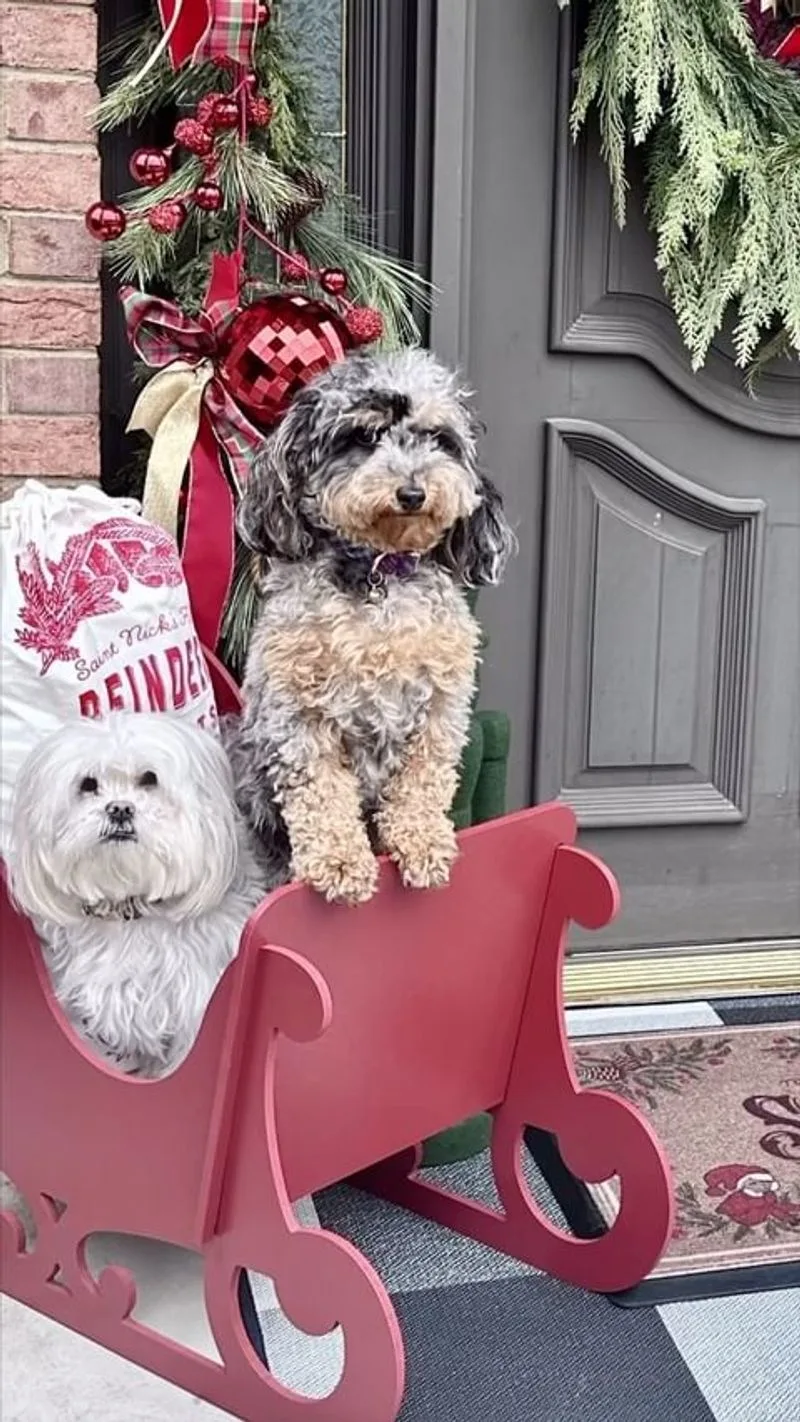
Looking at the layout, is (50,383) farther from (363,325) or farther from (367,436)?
(367,436)

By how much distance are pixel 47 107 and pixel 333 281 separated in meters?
0.43

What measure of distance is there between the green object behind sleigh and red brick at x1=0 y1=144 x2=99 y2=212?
33.9 inches

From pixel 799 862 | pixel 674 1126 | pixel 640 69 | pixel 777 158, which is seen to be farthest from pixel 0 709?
pixel 799 862

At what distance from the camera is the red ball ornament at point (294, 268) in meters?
1.81

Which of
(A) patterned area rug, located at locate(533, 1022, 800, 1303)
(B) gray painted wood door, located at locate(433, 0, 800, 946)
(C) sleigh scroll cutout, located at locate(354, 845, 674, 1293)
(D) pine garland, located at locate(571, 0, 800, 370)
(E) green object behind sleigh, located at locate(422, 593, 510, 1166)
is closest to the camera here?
(C) sleigh scroll cutout, located at locate(354, 845, 674, 1293)

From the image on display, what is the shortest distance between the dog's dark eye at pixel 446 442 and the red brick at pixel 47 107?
808 millimetres

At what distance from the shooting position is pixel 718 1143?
6.06 feet

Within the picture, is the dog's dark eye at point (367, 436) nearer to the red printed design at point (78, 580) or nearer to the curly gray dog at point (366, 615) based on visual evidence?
the curly gray dog at point (366, 615)

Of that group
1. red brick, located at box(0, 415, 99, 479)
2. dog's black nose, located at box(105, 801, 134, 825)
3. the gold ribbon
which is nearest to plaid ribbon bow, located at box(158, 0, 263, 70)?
the gold ribbon

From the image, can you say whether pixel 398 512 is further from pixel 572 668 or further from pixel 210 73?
pixel 572 668

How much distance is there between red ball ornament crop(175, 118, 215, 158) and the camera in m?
1.71

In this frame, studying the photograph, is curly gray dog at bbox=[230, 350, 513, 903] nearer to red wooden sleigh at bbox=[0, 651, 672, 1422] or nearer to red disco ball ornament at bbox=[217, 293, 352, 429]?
red wooden sleigh at bbox=[0, 651, 672, 1422]

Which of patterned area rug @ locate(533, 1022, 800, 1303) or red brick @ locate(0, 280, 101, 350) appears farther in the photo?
red brick @ locate(0, 280, 101, 350)

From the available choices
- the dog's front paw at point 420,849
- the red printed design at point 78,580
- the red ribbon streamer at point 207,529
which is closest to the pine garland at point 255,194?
the red ribbon streamer at point 207,529
